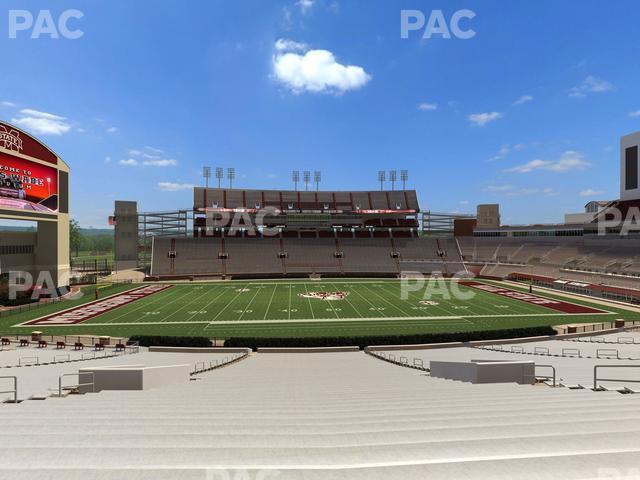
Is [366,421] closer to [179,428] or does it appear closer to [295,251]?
[179,428]

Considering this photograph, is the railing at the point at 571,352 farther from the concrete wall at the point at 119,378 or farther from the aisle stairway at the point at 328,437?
the concrete wall at the point at 119,378

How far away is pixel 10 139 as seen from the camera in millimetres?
35219

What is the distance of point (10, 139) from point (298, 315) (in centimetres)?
3328

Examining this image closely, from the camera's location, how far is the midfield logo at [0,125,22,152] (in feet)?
113

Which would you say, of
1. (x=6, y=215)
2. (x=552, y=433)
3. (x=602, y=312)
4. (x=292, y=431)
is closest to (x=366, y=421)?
(x=292, y=431)

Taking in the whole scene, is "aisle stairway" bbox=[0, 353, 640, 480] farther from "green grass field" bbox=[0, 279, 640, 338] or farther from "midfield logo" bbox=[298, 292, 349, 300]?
"midfield logo" bbox=[298, 292, 349, 300]

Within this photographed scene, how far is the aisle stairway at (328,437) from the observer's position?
3430 mm

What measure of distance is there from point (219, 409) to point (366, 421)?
2812 millimetres

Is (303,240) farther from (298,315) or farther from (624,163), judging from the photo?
(624,163)

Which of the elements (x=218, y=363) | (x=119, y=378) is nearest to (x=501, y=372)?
(x=119, y=378)

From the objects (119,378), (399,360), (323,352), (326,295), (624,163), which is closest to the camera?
(119,378)

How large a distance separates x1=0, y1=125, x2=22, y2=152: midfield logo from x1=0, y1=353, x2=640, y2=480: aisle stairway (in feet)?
128

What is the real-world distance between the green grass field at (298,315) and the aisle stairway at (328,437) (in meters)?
18.6

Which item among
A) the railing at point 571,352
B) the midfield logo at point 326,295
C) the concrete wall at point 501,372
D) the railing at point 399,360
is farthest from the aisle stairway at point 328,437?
the midfield logo at point 326,295
